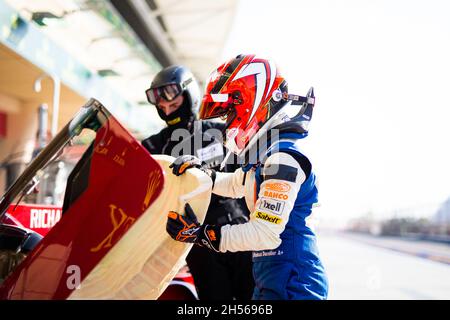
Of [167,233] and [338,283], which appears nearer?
[167,233]

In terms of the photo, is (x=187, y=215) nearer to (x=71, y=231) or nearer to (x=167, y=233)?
(x=167, y=233)

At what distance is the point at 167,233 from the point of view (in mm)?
1653

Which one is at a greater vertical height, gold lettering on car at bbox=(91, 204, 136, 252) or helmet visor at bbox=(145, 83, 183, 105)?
helmet visor at bbox=(145, 83, 183, 105)

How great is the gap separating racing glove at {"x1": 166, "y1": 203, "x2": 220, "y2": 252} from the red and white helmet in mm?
490

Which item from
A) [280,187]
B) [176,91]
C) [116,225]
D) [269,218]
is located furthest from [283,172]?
[176,91]

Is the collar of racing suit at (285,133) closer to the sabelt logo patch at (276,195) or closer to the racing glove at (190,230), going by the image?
the sabelt logo patch at (276,195)

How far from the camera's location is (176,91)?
3.20m

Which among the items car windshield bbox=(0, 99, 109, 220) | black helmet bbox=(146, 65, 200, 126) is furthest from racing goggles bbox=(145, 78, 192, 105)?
car windshield bbox=(0, 99, 109, 220)

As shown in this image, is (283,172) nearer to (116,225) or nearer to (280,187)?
(280,187)

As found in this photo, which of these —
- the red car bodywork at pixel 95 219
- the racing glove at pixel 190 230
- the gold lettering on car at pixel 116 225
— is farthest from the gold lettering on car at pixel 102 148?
the racing glove at pixel 190 230

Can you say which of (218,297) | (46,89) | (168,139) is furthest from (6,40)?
(218,297)

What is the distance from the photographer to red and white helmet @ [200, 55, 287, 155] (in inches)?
79.1

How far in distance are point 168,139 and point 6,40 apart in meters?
3.81

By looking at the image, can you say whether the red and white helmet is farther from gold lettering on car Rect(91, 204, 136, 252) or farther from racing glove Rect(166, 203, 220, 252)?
gold lettering on car Rect(91, 204, 136, 252)
